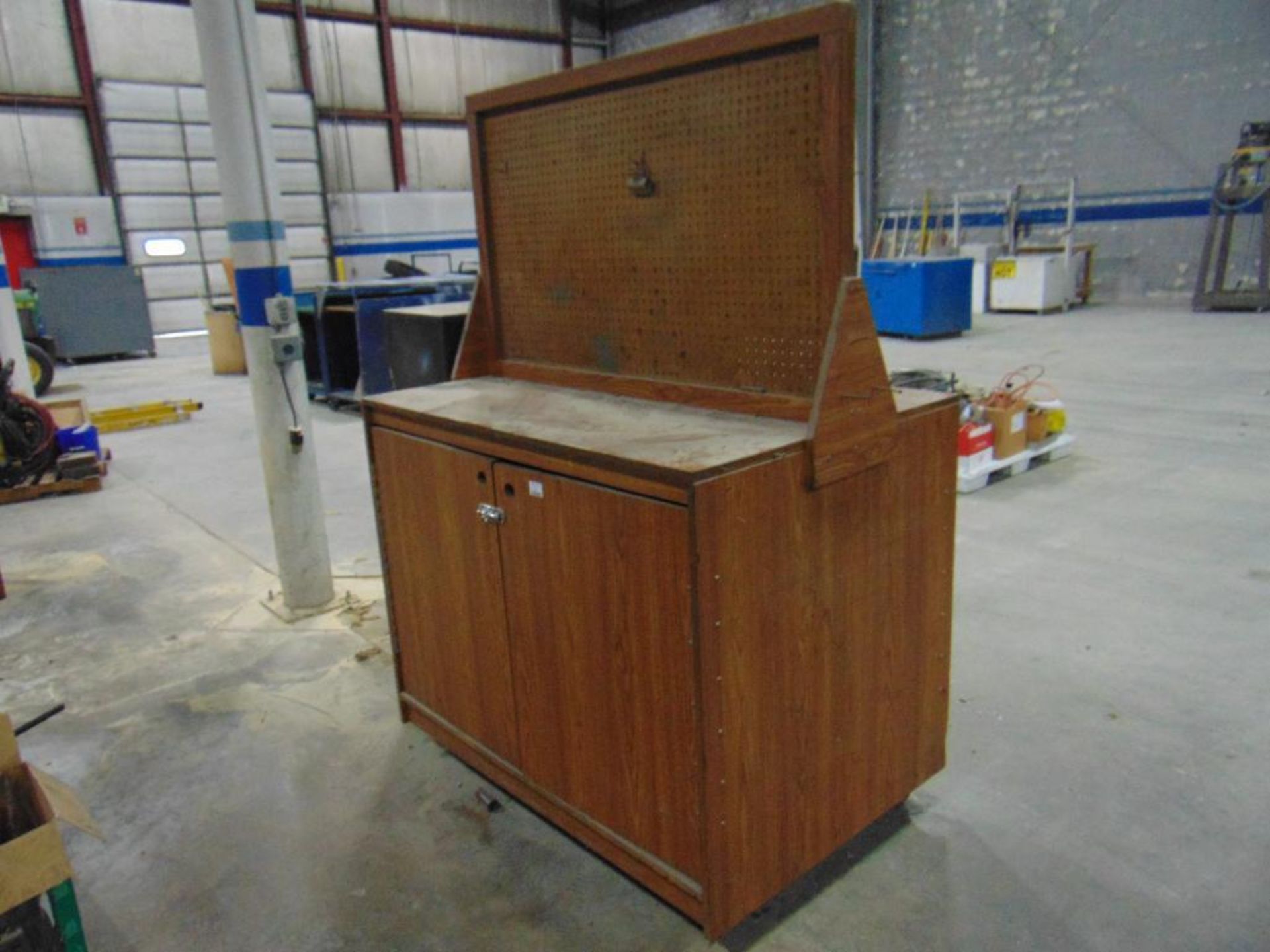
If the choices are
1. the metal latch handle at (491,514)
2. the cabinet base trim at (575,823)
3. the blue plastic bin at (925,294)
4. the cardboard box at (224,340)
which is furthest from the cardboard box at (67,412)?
the blue plastic bin at (925,294)

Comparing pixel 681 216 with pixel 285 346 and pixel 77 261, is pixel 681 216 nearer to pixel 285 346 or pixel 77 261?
pixel 285 346

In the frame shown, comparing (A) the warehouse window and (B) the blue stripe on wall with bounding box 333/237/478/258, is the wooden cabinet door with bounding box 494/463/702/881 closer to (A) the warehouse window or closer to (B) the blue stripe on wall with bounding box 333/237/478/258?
(A) the warehouse window

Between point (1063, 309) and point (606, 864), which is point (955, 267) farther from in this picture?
point (606, 864)

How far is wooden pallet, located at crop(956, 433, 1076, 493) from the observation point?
413 centimetres

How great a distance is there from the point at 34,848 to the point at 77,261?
11681 millimetres

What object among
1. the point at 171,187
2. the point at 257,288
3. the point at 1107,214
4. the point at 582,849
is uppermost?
the point at 171,187

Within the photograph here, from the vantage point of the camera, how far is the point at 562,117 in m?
2.02

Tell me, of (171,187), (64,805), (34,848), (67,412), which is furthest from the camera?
(171,187)

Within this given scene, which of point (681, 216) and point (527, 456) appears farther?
point (681, 216)

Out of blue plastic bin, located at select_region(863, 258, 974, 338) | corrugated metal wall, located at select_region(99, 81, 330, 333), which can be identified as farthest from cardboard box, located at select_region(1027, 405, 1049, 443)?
corrugated metal wall, located at select_region(99, 81, 330, 333)

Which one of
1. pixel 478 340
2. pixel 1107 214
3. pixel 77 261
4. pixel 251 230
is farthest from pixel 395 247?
pixel 478 340

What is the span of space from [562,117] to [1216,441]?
419 centimetres

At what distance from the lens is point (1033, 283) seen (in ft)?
32.6

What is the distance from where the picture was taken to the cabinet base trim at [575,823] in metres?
1.63
